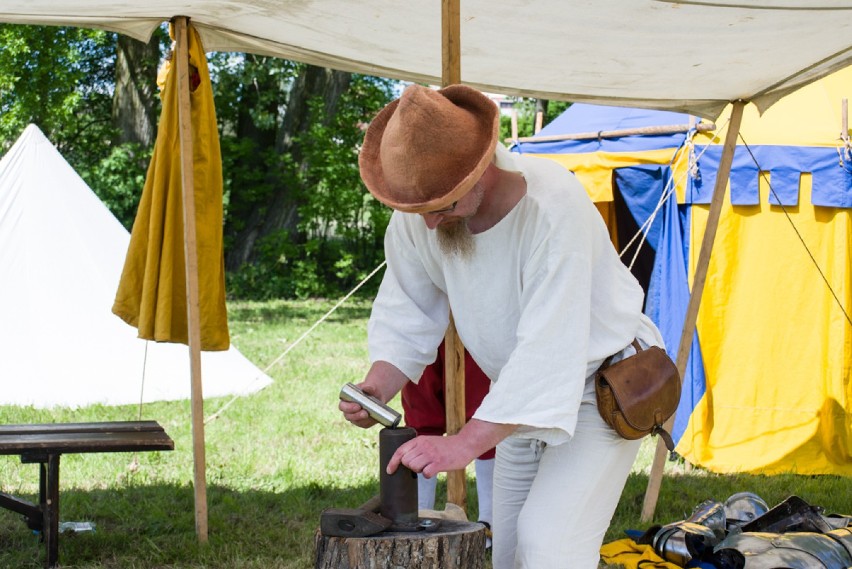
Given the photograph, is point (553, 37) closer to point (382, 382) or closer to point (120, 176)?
point (382, 382)

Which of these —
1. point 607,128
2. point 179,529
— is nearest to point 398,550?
point 179,529

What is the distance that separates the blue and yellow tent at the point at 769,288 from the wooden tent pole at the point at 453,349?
274 centimetres

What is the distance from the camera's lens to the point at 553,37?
135 inches

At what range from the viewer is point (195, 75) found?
3773 millimetres

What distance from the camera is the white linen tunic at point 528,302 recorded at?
1.99 meters

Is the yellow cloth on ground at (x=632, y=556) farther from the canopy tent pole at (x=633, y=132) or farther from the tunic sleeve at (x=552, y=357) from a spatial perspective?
the canopy tent pole at (x=633, y=132)

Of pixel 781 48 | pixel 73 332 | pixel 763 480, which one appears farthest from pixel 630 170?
pixel 73 332

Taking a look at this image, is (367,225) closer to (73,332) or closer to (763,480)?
(73,332)

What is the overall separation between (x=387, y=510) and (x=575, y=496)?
1.32 feet

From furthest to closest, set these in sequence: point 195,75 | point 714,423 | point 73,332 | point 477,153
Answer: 1. point 73,332
2. point 714,423
3. point 195,75
4. point 477,153

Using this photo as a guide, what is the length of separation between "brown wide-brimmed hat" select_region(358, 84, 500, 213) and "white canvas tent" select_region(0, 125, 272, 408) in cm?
488

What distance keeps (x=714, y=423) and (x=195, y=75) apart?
3397 millimetres

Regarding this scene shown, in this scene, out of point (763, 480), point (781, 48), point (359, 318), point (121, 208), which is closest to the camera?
point (781, 48)

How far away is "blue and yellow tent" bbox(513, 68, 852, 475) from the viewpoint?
5.17 metres
